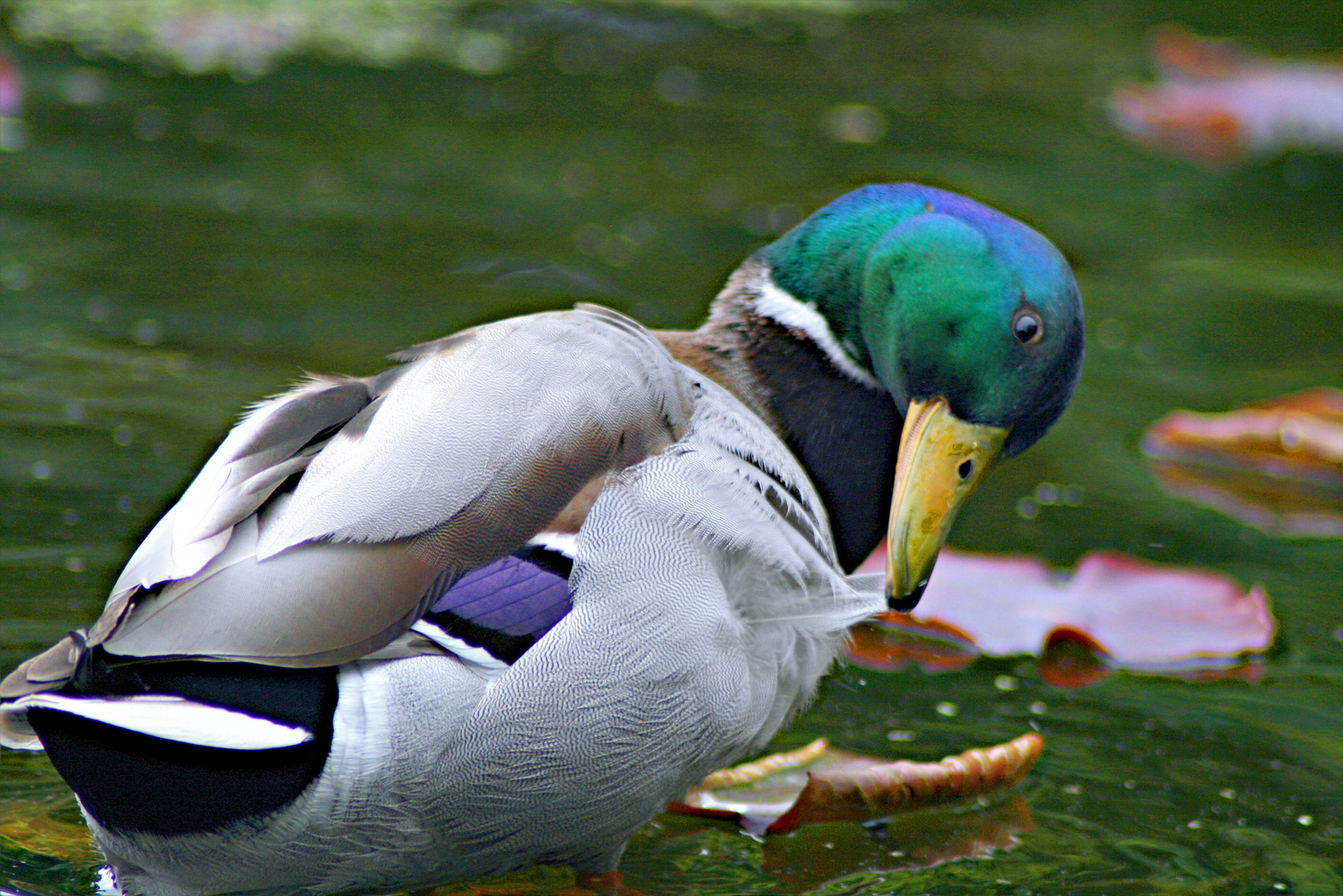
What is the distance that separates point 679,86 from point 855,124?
3.17 feet

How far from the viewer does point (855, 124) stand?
25.1ft

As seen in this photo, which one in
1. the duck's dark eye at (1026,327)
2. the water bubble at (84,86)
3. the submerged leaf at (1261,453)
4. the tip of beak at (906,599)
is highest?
the duck's dark eye at (1026,327)

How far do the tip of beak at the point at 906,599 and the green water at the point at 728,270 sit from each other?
1.48ft

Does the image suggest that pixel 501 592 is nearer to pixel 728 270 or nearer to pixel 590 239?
pixel 728 270

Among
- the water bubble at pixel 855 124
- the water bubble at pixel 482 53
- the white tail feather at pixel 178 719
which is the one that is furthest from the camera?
the water bubble at pixel 482 53

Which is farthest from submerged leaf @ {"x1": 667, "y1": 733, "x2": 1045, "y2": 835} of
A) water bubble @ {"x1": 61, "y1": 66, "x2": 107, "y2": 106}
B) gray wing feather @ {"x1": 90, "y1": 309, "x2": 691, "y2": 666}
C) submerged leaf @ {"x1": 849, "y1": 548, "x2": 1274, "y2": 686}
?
water bubble @ {"x1": 61, "y1": 66, "x2": 107, "y2": 106}

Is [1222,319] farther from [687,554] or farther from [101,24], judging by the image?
[101,24]

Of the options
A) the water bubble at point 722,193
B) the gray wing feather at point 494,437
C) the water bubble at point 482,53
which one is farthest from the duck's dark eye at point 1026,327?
the water bubble at point 482,53

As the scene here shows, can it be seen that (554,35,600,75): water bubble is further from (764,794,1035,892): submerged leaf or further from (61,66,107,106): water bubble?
(764,794,1035,892): submerged leaf

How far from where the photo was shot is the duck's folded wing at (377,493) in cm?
217

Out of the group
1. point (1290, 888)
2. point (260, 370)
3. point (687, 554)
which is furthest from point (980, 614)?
point (260, 370)

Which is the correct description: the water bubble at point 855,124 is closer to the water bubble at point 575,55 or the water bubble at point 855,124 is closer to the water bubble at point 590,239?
the water bubble at point 575,55

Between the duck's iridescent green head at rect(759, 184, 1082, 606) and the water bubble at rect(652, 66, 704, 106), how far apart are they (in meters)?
5.18

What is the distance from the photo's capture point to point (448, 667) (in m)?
2.26
